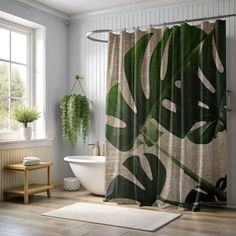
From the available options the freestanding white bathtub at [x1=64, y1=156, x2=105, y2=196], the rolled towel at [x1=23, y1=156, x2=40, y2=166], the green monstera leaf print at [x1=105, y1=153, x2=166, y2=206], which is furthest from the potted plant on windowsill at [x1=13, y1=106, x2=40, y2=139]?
the green monstera leaf print at [x1=105, y1=153, x2=166, y2=206]

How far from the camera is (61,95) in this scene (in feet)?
19.4

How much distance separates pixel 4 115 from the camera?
5066mm

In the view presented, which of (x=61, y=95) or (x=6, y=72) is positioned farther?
(x=61, y=95)

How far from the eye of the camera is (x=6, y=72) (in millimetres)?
5129

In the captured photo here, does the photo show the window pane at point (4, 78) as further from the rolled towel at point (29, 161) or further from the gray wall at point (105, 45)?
the gray wall at point (105, 45)

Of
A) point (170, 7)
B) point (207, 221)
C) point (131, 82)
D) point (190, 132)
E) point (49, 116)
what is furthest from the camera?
point (49, 116)

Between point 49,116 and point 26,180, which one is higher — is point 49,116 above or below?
above

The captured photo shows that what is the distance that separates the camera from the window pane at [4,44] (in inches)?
199

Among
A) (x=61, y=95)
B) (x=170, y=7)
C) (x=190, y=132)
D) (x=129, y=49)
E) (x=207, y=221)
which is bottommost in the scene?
(x=207, y=221)

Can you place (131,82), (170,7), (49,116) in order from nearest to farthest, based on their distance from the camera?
(131,82) < (170,7) < (49,116)

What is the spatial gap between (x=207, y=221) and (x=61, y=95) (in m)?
3.08

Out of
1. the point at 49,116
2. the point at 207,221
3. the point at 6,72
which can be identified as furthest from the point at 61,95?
the point at 207,221

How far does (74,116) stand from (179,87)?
5.74 ft

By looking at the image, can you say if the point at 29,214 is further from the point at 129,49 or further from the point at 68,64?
the point at 68,64
